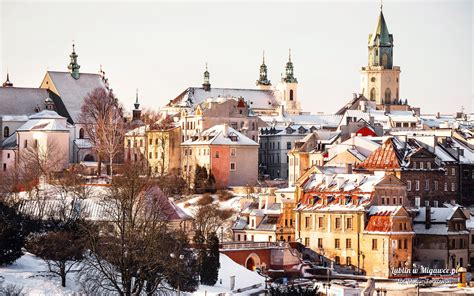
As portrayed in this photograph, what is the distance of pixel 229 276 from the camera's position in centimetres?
8838

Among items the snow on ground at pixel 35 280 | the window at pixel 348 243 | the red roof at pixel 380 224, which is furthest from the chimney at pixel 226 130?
the snow on ground at pixel 35 280

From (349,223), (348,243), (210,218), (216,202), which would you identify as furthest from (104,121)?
(348,243)

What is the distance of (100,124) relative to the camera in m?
145

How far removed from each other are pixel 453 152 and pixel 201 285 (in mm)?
A: 39731

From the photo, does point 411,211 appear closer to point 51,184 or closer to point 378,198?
point 378,198

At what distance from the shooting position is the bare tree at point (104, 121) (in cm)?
14121

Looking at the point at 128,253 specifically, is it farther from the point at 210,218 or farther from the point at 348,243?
the point at 210,218

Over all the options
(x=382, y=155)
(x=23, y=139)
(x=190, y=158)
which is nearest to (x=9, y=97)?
(x=23, y=139)

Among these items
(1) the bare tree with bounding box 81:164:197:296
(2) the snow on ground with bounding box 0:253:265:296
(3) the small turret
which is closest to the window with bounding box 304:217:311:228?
(2) the snow on ground with bounding box 0:253:265:296

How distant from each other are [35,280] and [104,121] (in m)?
74.0

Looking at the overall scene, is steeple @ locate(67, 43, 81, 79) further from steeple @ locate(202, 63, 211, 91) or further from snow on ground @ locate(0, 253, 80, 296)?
snow on ground @ locate(0, 253, 80, 296)

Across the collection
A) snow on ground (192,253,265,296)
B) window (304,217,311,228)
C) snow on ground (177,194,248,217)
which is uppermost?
snow on ground (177,194,248,217)

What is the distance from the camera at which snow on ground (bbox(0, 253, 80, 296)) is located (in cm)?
7212

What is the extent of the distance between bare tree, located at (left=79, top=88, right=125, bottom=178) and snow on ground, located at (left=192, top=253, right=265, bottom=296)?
4480cm
